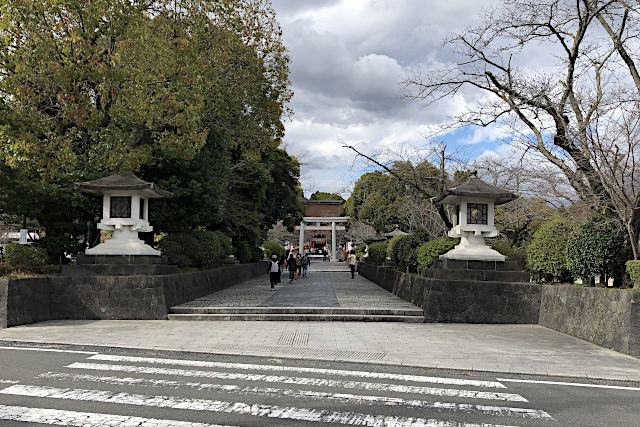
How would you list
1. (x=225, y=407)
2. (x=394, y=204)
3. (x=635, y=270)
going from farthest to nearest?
(x=394, y=204)
(x=635, y=270)
(x=225, y=407)

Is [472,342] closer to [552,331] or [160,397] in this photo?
[552,331]

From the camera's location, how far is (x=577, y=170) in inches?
439

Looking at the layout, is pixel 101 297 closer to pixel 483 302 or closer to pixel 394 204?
pixel 483 302

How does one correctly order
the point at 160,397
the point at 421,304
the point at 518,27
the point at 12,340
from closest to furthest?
the point at 160,397 < the point at 12,340 < the point at 518,27 < the point at 421,304

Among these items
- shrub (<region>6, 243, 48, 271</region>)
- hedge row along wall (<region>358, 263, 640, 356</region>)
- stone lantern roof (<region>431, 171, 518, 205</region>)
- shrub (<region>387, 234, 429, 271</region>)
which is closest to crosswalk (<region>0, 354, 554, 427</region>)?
hedge row along wall (<region>358, 263, 640, 356</region>)

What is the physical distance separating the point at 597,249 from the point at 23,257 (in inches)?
540

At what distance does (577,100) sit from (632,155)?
249cm

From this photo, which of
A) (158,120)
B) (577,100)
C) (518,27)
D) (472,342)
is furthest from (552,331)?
(158,120)

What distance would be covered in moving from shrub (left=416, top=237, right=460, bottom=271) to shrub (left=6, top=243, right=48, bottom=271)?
1062cm

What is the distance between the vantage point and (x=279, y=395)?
18.7 feet

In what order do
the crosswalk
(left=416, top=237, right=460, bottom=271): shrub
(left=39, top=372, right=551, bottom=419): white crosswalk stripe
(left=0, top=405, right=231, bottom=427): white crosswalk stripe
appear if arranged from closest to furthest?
(left=0, top=405, right=231, bottom=427): white crosswalk stripe, the crosswalk, (left=39, top=372, right=551, bottom=419): white crosswalk stripe, (left=416, top=237, right=460, bottom=271): shrub

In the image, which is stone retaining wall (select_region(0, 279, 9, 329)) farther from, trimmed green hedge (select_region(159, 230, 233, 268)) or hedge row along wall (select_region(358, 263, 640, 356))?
hedge row along wall (select_region(358, 263, 640, 356))

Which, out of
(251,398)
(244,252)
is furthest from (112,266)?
(244,252)

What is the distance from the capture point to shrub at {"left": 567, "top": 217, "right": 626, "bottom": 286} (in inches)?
407
